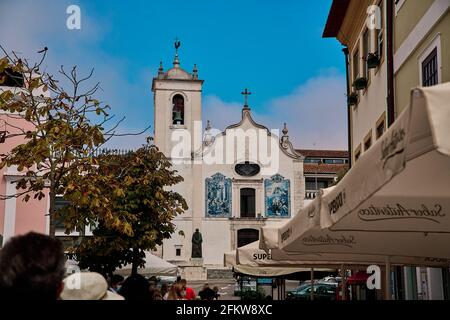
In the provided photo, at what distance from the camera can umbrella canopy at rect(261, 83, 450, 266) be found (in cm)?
339

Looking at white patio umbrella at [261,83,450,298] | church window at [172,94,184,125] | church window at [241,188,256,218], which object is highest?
church window at [172,94,184,125]

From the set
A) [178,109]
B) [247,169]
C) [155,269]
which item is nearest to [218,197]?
[247,169]

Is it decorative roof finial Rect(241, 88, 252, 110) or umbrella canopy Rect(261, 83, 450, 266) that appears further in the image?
decorative roof finial Rect(241, 88, 252, 110)

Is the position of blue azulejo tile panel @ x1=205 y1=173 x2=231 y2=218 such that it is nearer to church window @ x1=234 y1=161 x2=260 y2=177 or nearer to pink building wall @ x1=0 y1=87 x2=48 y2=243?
church window @ x1=234 y1=161 x2=260 y2=177

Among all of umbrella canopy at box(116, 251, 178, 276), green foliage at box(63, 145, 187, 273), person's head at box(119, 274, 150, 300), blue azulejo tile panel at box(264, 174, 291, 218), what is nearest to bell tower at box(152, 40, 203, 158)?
blue azulejo tile panel at box(264, 174, 291, 218)

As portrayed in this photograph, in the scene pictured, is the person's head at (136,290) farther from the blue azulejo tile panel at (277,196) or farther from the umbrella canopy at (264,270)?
the blue azulejo tile panel at (277,196)

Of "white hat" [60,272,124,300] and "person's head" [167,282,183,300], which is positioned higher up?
"white hat" [60,272,124,300]

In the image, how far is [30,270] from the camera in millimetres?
2227

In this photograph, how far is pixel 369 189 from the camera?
4.28m

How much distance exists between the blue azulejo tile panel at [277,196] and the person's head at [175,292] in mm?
44940

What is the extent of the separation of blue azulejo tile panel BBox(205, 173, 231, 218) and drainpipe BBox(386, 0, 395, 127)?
131 ft

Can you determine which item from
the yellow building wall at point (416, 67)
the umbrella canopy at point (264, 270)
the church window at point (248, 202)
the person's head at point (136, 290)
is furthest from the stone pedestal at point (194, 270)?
the person's head at point (136, 290)
